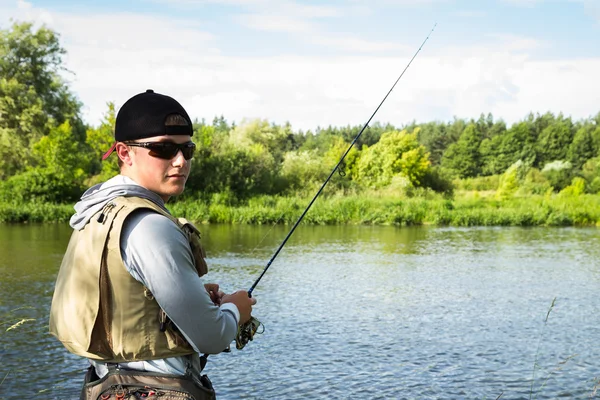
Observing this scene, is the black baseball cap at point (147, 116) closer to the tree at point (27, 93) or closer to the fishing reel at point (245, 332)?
the fishing reel at point (245, 332)

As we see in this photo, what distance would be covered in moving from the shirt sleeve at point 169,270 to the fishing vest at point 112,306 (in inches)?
1.2

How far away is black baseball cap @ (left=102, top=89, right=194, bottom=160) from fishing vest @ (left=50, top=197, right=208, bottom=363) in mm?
227

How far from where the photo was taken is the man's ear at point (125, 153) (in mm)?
2111

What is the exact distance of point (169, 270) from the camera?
1.84 metres

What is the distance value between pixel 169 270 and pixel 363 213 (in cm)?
2241

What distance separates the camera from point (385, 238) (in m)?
18.8

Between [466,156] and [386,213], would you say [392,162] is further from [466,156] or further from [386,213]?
[466,156]

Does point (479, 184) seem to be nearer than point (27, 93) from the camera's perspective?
No

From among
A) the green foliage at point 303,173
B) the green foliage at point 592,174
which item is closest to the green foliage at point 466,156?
the green foliage at point 592,174

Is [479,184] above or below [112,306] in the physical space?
below

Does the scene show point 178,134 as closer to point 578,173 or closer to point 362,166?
point 362,166

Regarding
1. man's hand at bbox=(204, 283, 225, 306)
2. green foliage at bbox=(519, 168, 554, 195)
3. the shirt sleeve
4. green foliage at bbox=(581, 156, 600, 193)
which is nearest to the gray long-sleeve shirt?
the shirt sleeve

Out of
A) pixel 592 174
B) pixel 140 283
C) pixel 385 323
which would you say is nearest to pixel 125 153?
pixel 140 283

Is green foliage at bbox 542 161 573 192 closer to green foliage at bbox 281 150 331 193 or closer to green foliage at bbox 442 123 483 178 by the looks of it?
green foliage at bbox 442 123 483 178
